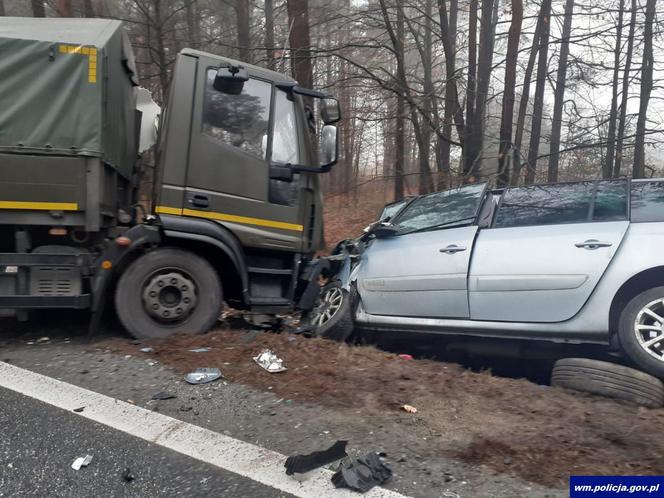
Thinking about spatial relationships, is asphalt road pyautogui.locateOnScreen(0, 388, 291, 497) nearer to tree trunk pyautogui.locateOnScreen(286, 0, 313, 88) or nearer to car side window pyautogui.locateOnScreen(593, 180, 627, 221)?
car side window pyautogui.locateOnScreen(593, 180, 627, 221)

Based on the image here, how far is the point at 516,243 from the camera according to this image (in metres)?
4.97

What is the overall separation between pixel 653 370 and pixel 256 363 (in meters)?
3.09

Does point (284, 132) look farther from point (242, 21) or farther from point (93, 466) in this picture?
point (242, 21)

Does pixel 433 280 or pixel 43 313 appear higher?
pixel 433 280

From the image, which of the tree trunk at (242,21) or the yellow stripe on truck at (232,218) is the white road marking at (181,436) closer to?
the yellow stripe on truck at (232,218)

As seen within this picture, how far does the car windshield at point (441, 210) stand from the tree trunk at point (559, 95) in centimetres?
835

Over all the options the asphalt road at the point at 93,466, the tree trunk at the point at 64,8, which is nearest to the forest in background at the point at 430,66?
the tree trunk at the point at 64,8

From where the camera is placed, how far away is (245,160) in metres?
5.53

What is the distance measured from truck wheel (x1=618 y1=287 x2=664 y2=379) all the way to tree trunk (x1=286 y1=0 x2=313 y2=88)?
8211 mm

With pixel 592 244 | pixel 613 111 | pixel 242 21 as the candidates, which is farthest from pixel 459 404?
pixel 613 111

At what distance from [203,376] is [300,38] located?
8.68 m

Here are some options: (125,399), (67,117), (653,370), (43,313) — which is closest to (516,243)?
(653,370)

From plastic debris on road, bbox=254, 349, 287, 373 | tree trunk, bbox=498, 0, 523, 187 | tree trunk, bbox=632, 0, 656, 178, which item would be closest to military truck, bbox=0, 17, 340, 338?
plastic debris on road, bbox=254, 349, 287, 373

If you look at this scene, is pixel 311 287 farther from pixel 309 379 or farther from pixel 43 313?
pixel 43 313
